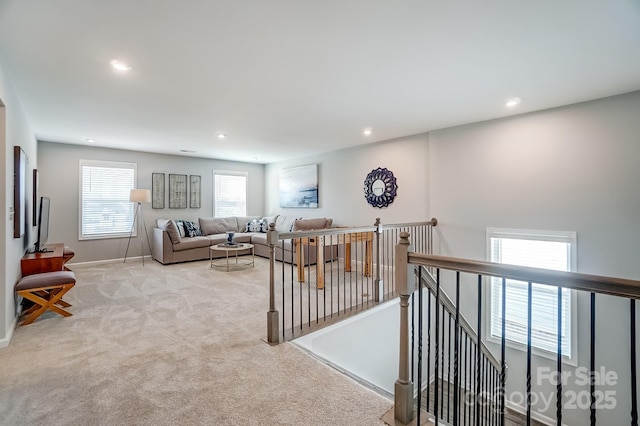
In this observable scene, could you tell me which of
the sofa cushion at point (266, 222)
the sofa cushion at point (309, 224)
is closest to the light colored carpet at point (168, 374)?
the sofa cushion at point (309, 224)

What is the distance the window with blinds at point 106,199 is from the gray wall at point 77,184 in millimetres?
105

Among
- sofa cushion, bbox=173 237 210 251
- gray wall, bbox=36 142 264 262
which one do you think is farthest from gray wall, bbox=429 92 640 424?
gray wall, bbox=36 142 264 262

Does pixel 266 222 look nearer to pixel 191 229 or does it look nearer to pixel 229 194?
pixel 229 194

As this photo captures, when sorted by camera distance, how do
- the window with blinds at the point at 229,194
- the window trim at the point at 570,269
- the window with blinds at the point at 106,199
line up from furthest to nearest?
the window with blinds at the point at 229,194 < the window with blinds at the point at 106,199 < the window trim at the point at 570,269

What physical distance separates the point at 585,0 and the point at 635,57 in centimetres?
117

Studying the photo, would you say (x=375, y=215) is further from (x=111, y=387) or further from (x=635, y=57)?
(x=111, y=387)

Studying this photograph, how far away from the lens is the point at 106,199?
6.06 metres

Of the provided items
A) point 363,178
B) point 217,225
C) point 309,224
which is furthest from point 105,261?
point 363,178

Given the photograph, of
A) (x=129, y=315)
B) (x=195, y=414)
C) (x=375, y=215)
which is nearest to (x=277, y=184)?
(x=375, y=215)

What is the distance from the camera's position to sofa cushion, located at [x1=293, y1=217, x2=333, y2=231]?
6032 millimetres

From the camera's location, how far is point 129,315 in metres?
3.29

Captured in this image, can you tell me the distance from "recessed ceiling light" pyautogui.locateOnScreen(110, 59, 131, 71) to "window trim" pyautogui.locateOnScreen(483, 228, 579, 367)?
4476 mm

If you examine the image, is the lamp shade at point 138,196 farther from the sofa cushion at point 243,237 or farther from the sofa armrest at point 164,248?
the sofa cushion at point 243,237

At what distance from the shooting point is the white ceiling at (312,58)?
1897 mm
